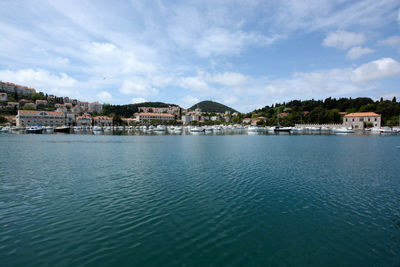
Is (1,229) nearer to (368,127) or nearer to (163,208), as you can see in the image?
(163,208)

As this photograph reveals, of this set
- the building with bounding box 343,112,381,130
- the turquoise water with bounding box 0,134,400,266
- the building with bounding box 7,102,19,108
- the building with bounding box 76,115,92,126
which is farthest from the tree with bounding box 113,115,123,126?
the building with bounding box 343,112,381,130

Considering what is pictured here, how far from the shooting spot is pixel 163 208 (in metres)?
12.0

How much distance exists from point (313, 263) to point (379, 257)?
2.70 meters

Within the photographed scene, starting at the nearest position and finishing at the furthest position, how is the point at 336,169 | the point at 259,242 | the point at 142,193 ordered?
1. the point at 259,242
2. the point at 142,193
3. the point at 336,169

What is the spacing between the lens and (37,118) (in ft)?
531

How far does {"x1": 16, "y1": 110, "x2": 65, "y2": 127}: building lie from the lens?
15575cm

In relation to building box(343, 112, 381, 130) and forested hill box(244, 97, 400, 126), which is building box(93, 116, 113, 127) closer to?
forested hill box(244, 97, 400, 126)

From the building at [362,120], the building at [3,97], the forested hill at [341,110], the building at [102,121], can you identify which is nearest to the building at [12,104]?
the building at [3,97]

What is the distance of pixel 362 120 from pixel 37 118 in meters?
236

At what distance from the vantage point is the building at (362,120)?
444 feet

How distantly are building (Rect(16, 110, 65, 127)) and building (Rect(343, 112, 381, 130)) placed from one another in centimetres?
22187

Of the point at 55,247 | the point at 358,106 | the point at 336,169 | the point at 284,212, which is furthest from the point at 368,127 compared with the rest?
the point at 55,247

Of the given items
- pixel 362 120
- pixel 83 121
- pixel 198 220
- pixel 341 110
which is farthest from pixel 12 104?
pixel 341 110

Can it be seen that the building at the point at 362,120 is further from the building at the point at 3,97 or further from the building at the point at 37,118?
the building at the point at 3,97
